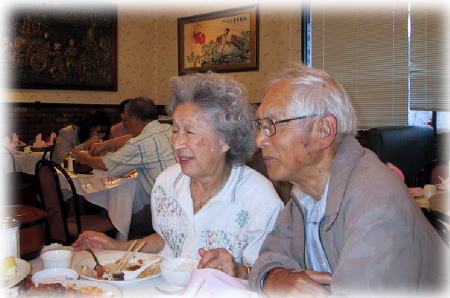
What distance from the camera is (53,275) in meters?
Result: 1.26

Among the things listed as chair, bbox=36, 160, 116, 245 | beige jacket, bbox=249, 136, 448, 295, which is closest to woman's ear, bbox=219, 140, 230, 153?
beige jacket, bbox=249, 136, 448, 295

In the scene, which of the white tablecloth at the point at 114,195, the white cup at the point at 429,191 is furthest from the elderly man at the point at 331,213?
the white tablecloth at the point at 114,195

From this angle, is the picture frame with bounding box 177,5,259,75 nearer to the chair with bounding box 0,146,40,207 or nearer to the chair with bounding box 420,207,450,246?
the chair with bounding box 0,146,40,207

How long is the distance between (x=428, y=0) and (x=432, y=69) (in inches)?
28.7

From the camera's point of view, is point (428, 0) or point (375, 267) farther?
point (428, 0)

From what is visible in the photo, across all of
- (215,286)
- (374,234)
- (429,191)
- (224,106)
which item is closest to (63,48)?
(429,191)

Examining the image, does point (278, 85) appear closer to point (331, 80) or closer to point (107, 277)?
point (331, 80)

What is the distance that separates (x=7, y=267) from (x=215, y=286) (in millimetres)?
533

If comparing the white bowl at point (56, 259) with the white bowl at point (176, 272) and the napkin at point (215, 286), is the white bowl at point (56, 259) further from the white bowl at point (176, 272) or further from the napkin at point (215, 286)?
the napkin at point (215, 286)

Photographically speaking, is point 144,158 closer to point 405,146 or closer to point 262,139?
point 262,139

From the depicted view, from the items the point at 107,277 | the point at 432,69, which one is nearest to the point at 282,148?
the point at 107,277

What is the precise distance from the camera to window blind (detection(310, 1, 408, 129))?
500 cm

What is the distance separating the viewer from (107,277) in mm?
1344

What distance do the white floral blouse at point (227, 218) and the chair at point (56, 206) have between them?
161 cm
